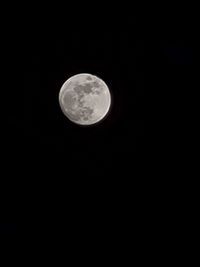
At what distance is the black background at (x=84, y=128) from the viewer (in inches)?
151

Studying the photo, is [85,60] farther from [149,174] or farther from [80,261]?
[80,261]

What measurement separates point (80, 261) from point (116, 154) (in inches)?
59.7

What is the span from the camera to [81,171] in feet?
14.2

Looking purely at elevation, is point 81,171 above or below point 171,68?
below

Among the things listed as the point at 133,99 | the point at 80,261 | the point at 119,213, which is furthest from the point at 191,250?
the point at 133,99

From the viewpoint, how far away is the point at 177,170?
13.6 ft

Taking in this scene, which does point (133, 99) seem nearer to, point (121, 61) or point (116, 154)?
point (121, 61)

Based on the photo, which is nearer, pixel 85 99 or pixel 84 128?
pixel 85 99

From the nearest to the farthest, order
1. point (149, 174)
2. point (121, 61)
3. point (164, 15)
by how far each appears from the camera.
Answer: point (164, 15) → point (121, 61) → point (149, 174)

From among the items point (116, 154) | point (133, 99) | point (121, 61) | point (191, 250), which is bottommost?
point (191, 250)

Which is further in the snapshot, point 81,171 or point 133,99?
point 81,171

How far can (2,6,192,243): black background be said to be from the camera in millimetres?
3832

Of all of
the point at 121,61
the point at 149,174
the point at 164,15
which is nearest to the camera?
the point at 164,15

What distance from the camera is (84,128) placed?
160 inches
